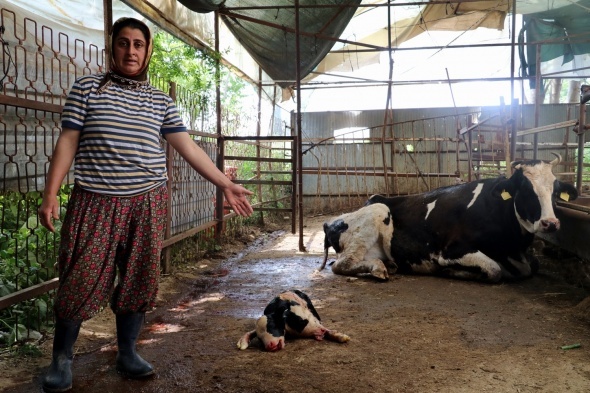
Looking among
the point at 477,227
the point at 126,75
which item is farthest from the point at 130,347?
the point at 477,227

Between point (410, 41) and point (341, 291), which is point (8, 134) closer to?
point (341, 291)

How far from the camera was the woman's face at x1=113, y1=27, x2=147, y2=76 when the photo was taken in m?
2.42

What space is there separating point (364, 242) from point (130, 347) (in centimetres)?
350

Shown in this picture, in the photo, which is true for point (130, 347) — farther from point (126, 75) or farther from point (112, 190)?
point (126, 75)

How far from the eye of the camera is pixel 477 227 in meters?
5.18

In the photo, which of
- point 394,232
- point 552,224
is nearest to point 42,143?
point 394,232

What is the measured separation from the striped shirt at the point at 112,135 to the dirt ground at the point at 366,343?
116 centimetres

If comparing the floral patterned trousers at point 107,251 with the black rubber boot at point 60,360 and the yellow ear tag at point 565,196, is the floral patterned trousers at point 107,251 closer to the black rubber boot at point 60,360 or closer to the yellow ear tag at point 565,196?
the black rubber boot at point 60,360

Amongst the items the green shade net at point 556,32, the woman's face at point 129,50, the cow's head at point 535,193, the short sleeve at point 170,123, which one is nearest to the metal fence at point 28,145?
the woman's face at point 129,50

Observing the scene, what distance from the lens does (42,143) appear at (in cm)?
346

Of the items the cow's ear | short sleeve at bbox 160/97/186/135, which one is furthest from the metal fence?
the cow's ear

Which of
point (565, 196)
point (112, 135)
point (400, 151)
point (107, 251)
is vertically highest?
point (400, 151)

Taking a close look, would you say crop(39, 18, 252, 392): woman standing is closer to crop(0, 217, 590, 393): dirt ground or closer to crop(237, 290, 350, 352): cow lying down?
crop(0, 217, 590, 393): dirt ground

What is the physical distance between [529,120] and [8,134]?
1485 cm
